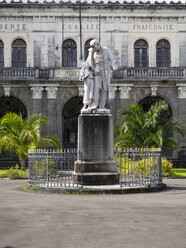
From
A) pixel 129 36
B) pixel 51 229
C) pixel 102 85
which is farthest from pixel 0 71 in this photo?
pixel 51 229

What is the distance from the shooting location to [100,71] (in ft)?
50.5

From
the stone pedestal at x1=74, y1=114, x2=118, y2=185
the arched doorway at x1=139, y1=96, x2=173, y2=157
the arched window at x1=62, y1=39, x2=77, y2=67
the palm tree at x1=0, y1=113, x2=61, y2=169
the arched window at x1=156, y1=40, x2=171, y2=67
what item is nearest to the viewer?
the stone pedestal at x1=74, y1=114, x2=118, y2=185

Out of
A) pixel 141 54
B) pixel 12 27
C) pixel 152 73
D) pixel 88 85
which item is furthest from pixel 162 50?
pixel 88 85

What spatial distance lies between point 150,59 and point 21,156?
13.0m

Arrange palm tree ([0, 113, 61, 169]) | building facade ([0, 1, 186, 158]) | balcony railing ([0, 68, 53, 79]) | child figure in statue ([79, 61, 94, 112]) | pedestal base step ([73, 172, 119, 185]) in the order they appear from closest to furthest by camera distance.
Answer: pedestal base step ([73, 172, 119, 185]), child figure in statue ([79, 61, 94, 112]), palm tree ([0, 113, 61, 169]), balcony railing ([0, 68, 53, 79]), building facade ([0, 1, 186, 158])

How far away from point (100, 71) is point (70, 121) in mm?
17269

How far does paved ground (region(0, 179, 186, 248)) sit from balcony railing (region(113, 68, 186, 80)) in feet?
64.1

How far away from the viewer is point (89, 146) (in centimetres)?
1469

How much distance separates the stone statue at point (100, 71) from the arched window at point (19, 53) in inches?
704

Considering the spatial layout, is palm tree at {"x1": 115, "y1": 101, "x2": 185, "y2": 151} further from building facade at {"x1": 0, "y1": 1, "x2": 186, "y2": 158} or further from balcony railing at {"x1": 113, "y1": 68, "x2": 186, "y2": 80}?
balcony railing at {"x1": 113, "y1": 68, "x2": 186, "y2": 80}

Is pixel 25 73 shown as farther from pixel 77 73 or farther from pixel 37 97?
pixel 77 73

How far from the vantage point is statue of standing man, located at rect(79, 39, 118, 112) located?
15227 millimetres

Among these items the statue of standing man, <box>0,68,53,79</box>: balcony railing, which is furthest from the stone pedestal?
<box>0,68,53,79</box>: balcony railing

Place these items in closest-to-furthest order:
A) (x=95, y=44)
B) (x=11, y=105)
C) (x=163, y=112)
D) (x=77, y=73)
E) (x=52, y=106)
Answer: (x=95, y=44)
(x=77, y=73)
(x=52, y=106)
(x=163, y=112)
(x=11, y=105)
